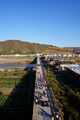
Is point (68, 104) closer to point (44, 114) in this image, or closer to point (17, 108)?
point (17, 108)

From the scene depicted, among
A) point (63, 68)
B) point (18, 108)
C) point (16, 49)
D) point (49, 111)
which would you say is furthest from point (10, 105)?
point (16, 49)

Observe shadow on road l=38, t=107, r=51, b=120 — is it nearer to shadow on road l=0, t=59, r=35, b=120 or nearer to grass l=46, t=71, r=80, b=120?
grass l=46, t=71, r=80, b=120

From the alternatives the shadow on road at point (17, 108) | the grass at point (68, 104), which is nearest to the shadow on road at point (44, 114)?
the grass at point (68, 104)

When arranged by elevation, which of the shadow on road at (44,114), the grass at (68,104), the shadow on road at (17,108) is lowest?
the shadow on road at (17,108)

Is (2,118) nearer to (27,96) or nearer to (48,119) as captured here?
(48,119)

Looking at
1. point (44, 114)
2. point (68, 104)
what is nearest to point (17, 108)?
point (68, 104)

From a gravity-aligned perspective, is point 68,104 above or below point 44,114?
below

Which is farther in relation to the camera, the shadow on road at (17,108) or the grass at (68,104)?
the shadow on road at (17,108)

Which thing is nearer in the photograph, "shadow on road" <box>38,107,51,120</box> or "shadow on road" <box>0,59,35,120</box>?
"shadow on road" <box>38,107,51,120</box>

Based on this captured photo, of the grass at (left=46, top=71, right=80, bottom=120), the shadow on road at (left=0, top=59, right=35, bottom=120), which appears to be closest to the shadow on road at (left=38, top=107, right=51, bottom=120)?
the grass at (left=46, top=71, right=80, bottom=120)

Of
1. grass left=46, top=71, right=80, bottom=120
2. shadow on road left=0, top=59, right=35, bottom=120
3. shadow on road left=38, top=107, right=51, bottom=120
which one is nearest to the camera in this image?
shadow on road left=38, top=107, right=51, bottom=120

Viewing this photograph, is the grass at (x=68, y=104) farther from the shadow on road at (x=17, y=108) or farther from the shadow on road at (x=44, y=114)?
the shadow on road at (x=17, y=108)
